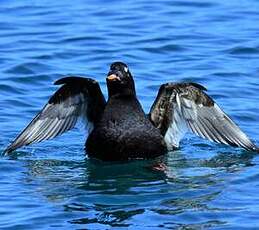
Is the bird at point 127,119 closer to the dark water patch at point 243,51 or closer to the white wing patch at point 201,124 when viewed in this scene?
the white wing patch at point 201,124

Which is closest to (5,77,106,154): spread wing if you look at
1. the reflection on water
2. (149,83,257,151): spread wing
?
the reflection on water

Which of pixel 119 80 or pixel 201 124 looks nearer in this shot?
pixel 119 80

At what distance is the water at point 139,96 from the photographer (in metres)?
10.9

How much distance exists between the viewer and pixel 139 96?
15.5 metres

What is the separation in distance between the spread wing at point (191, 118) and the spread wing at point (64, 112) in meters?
0.68

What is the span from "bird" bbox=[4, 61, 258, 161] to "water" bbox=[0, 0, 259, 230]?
0.17 metres

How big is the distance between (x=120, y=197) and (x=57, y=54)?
255 inches

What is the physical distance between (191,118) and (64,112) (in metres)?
1.47

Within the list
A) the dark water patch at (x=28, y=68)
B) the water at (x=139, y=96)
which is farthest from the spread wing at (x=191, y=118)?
the dark water patch at (x=28, y=68)

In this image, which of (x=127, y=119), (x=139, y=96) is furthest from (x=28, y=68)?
(x=127, y=119)

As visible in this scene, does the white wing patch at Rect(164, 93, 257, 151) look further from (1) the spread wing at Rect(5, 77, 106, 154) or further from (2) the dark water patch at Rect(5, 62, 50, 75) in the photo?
(2) the dark water patch at Rect(5, 62, 50, 75)

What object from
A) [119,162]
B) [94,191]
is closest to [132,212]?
[94,191]

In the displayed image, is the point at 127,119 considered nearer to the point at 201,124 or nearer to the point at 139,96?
the point at 201,124

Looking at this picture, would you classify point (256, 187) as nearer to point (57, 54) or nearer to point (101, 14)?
point (57, 54)
